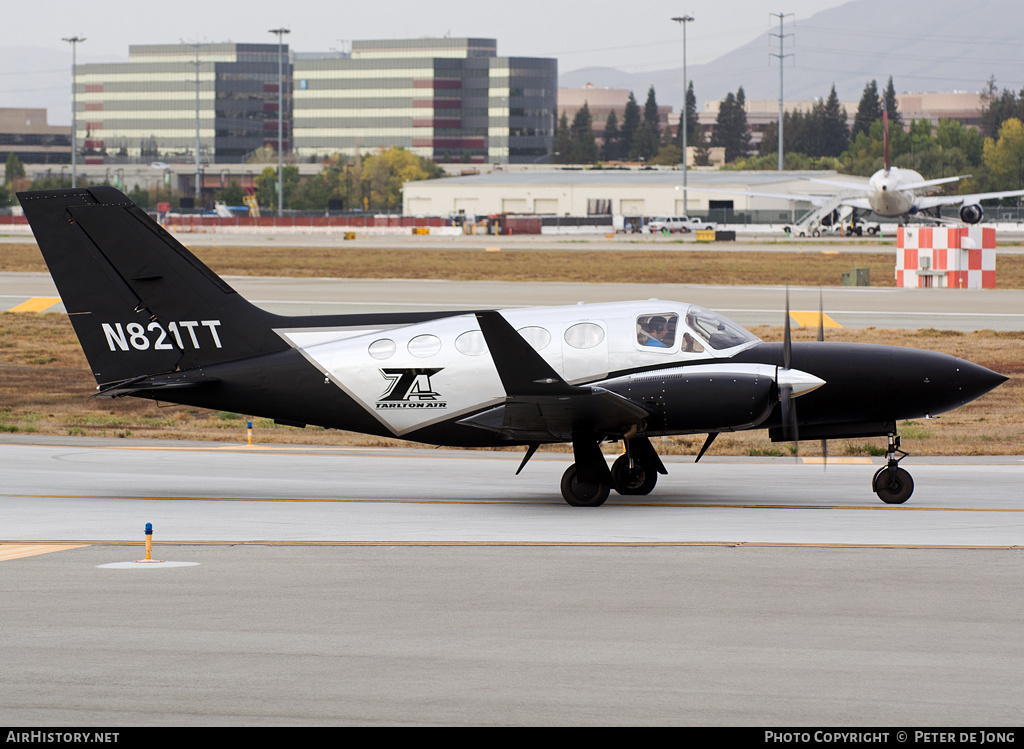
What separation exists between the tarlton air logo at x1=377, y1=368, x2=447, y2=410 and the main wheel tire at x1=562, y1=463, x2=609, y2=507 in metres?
1.97

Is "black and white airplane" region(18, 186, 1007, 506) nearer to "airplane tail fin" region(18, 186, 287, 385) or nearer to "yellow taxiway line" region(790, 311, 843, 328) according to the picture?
"airplane tail fin" region(18, 186, 287, 385)

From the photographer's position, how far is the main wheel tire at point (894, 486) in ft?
54.5

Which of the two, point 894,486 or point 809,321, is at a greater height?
point 809,321

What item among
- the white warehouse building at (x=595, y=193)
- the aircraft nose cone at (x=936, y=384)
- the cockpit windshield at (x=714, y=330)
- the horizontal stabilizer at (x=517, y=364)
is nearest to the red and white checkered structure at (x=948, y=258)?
the aircraft nose cone at (x=936, y=384)

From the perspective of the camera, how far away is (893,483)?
1667 centimetres

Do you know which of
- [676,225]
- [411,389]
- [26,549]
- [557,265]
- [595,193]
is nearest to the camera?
[26,549]

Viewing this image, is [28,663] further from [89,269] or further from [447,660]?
[89,269]

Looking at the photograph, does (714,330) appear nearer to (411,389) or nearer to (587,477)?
(587,477)

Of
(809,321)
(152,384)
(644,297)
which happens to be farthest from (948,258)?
(152,384)

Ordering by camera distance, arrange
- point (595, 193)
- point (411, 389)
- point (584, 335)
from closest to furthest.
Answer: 1. point (584, 335)
2. point (411, 389)
3. point (595, 193)

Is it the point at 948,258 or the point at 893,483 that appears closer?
the point at 893,483

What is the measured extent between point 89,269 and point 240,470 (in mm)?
4383

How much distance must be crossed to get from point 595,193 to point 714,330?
15831cm
